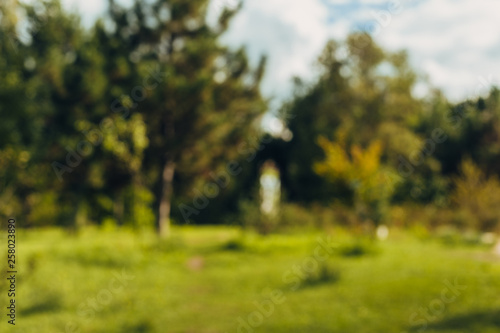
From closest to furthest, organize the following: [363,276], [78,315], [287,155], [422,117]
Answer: [78,315] → [363,276] → [422,117] → [287,155]

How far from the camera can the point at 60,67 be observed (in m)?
22.3

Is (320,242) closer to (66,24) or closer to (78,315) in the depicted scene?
(78,315)

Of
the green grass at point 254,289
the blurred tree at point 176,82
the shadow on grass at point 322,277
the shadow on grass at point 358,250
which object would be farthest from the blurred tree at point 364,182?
the shadow on grass at point 322,277

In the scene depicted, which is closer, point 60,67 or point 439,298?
point 439,298

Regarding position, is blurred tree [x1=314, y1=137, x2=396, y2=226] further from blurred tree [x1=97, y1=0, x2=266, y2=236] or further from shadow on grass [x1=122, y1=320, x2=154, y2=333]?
shadow on grass [x1=122, y1=320, x2=154, y2=333]

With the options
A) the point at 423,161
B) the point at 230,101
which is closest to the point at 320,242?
the point at 230,101

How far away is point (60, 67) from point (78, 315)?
16.5 m

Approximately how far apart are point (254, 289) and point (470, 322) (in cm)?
435

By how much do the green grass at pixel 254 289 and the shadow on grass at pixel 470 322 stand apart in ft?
0.05

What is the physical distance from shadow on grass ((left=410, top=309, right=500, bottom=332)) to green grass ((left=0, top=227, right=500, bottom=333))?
0.01 meters

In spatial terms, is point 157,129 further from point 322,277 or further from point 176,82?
point 322,277

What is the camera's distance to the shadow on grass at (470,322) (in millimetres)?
7195

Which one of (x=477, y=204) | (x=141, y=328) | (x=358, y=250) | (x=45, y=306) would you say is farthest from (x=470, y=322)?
(x=477, y=204)

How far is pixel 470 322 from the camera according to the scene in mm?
7410
